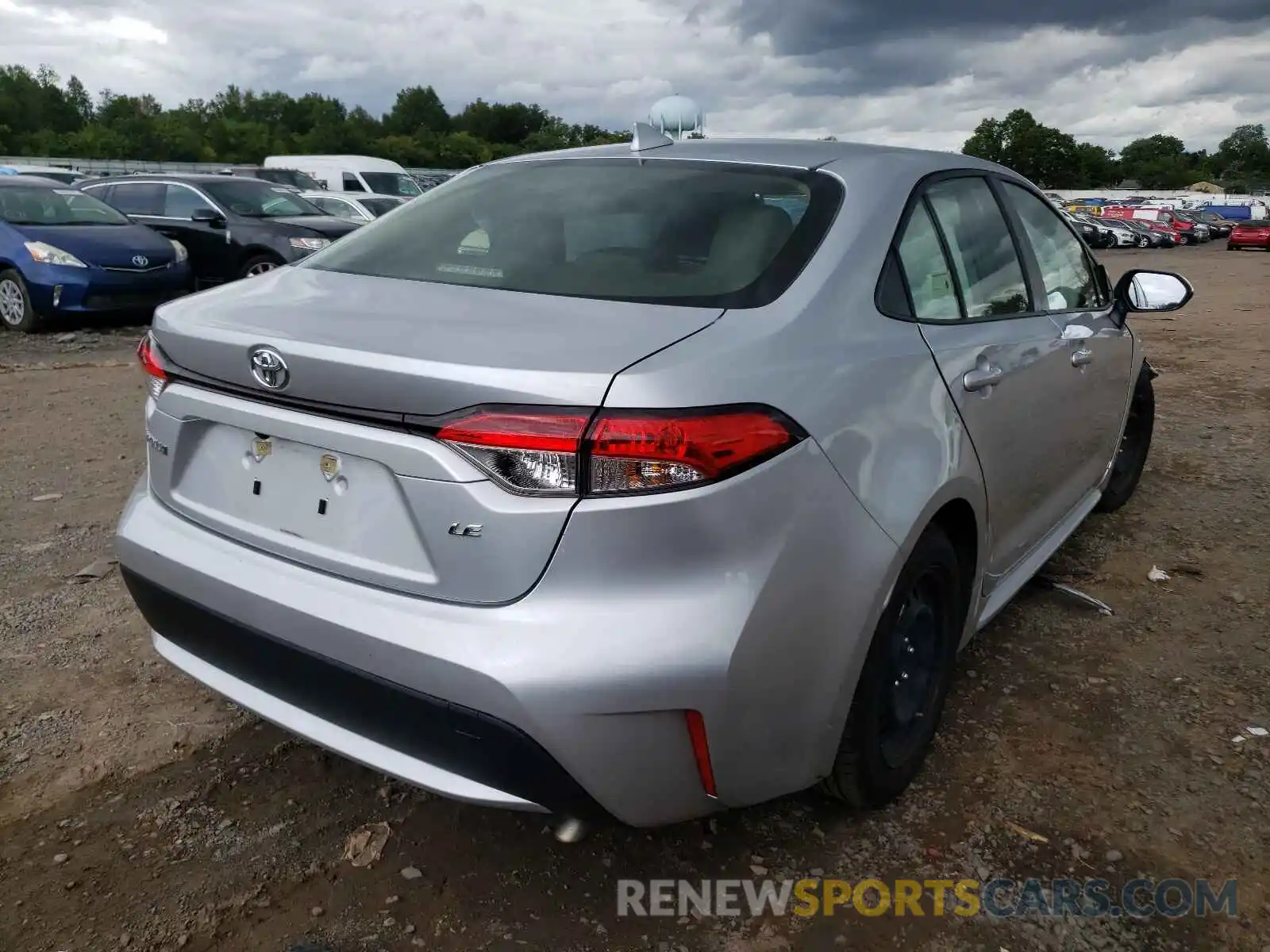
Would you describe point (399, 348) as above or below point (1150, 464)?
above

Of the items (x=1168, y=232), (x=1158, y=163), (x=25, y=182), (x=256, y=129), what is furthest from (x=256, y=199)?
(x=1158, y=163)

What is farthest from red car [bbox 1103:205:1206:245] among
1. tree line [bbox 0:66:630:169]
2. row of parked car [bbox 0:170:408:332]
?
row of parked car [bbox 0:170:408:332]

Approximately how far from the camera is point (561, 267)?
236 cm

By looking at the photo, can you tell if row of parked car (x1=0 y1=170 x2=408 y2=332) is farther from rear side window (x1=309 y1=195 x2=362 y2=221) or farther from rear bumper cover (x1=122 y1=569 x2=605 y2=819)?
rear bumper cover (x1=122 y1=569 x2=605 y2=819)

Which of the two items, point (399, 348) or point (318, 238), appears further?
point (318, 238)

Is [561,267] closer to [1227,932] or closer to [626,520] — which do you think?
[626,520]

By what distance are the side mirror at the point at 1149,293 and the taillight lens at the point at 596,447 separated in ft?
9.97

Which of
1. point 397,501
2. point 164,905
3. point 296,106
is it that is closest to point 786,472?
point 397,501

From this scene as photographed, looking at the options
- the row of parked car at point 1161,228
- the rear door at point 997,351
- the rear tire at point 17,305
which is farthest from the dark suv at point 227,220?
the row of parked car at point 1161,228

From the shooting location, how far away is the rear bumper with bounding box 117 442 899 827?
70.7 inches

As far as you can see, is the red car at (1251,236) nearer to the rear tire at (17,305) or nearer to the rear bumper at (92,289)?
the rear bumper at (92,289)

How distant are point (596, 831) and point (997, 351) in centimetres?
162

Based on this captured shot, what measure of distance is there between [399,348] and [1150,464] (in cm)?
524

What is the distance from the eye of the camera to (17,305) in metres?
9.49
